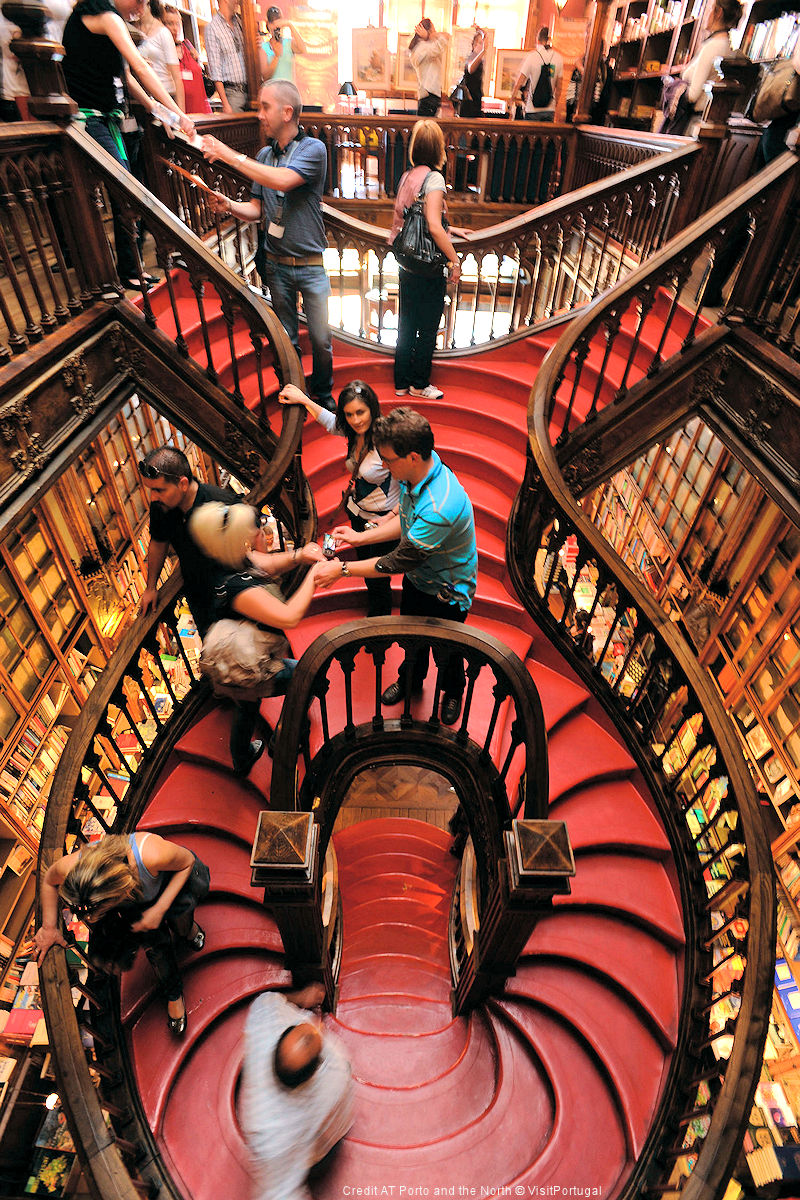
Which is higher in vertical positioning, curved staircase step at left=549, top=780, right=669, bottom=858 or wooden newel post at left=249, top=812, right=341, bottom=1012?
wooden newel post at left=249, top=812, right=341, bottom=1012

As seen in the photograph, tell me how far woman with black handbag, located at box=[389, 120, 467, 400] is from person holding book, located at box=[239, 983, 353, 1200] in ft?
13.5

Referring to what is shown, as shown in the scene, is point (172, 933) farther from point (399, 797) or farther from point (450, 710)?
point (399, 797)

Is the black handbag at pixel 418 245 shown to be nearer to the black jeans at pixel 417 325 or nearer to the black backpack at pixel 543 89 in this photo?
the black jeans at pixel 417 325

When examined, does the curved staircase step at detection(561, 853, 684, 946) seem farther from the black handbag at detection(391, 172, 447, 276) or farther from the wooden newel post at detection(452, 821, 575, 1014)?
the black handbag at detection(391, 172, 447, 276)

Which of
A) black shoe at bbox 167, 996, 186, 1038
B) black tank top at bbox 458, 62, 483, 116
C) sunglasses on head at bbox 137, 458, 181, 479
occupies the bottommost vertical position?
black shoe at bbox 167, 996, 186, 1038

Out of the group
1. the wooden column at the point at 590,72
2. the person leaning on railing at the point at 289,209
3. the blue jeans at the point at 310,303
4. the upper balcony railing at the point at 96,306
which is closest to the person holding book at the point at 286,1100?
the upper balcony railing at the point at 96,306

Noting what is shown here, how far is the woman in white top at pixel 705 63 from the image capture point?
4.37m

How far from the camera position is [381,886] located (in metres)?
4.34

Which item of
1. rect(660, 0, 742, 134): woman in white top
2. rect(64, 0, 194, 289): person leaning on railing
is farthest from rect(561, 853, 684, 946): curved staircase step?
rect(660, 0, 742, 134): woman in white top

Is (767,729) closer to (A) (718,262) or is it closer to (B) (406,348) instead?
(A) (718,262)

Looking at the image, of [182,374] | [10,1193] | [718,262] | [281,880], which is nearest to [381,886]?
[281,880]

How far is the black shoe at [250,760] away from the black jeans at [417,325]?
305 centimetres

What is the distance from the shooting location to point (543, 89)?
7.38 meters

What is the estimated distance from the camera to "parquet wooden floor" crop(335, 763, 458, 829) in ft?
16.8
